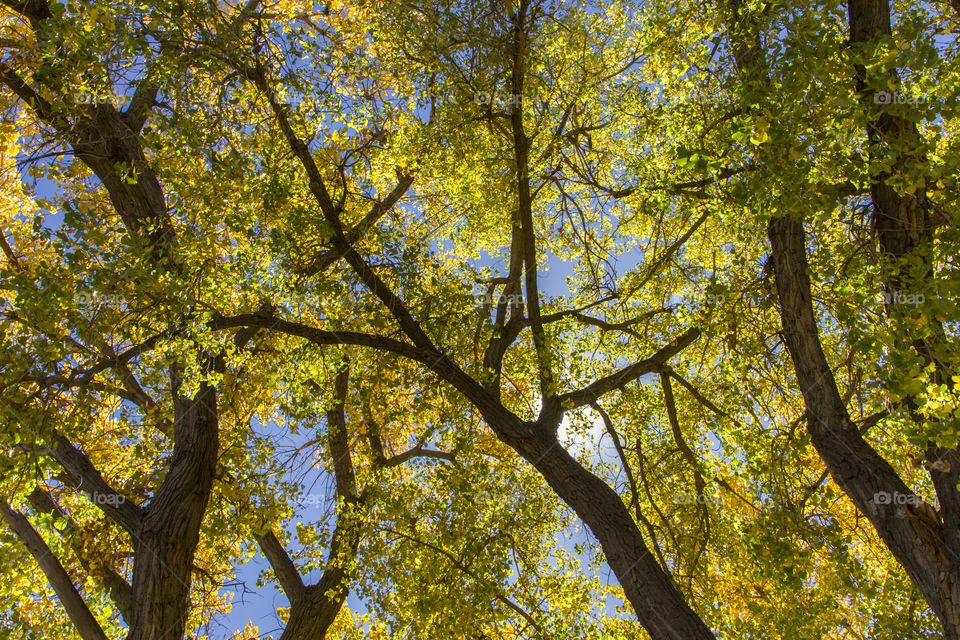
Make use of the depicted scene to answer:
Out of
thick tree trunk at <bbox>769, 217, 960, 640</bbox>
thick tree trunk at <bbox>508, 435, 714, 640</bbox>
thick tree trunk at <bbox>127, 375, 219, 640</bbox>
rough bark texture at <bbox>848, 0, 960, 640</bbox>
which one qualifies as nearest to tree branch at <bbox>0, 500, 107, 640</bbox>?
thick tree trunk at <bbox>127, 375, 219, 640</bbox>

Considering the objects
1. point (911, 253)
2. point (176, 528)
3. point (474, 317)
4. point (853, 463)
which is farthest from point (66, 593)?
point (911, 253)

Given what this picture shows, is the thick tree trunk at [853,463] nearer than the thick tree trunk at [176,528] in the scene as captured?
Yes

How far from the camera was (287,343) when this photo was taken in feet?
26.3

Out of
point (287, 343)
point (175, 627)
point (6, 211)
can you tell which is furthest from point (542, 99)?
point (6, 211)

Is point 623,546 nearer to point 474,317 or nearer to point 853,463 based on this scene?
point 853,463

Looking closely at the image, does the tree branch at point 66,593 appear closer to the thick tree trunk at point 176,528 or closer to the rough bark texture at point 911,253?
the thick tree trunk at point 176,528

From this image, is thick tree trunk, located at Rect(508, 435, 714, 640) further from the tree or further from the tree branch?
the tree branch

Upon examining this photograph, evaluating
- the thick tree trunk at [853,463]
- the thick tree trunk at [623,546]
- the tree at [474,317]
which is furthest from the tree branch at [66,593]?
the thick tree trunk at [853,463]

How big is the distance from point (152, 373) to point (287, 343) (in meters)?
2.26

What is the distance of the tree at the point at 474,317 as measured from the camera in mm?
4379

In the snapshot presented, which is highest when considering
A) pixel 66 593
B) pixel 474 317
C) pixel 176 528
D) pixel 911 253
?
pixel 474 317

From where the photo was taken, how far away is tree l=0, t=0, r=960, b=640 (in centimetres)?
438

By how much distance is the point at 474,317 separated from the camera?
7.73m

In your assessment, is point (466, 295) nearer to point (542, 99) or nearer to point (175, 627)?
point (542, 99)
